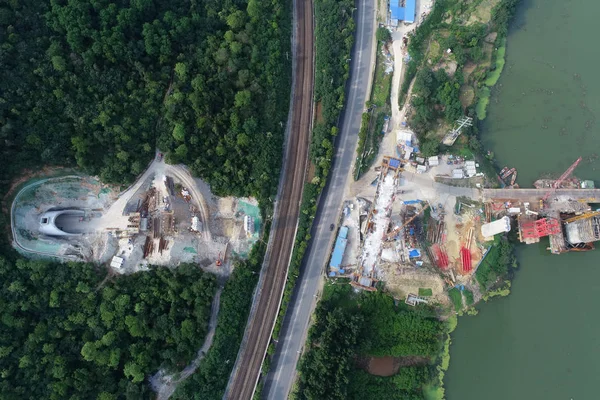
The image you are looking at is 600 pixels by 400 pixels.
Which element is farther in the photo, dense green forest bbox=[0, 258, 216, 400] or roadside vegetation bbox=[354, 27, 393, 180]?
roadside vegetation bbox=[354, 27, 393, 180]

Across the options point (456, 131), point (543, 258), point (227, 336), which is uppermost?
point (456, 131)

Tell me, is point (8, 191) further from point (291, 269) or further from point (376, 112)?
point (376, 112)

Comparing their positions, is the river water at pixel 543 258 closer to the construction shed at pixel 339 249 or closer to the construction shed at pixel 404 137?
the construction shed at pixel 404 137

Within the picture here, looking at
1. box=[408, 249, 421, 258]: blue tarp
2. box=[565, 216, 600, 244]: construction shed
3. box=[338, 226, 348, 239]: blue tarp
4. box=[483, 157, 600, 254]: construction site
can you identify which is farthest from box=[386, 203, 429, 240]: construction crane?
box=[565, 216, 600, 244]: construction shed

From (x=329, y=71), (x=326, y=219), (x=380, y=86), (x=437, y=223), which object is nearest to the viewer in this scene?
(x=326, y=219)

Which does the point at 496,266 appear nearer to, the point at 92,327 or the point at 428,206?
the point at 428,206

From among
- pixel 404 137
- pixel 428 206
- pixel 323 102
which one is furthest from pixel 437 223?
pixel 323 102

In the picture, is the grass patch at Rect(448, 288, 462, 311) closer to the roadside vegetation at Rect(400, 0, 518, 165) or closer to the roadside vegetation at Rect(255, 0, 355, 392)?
the roadside vegetation at Rect(400, 0, 518, 165)
